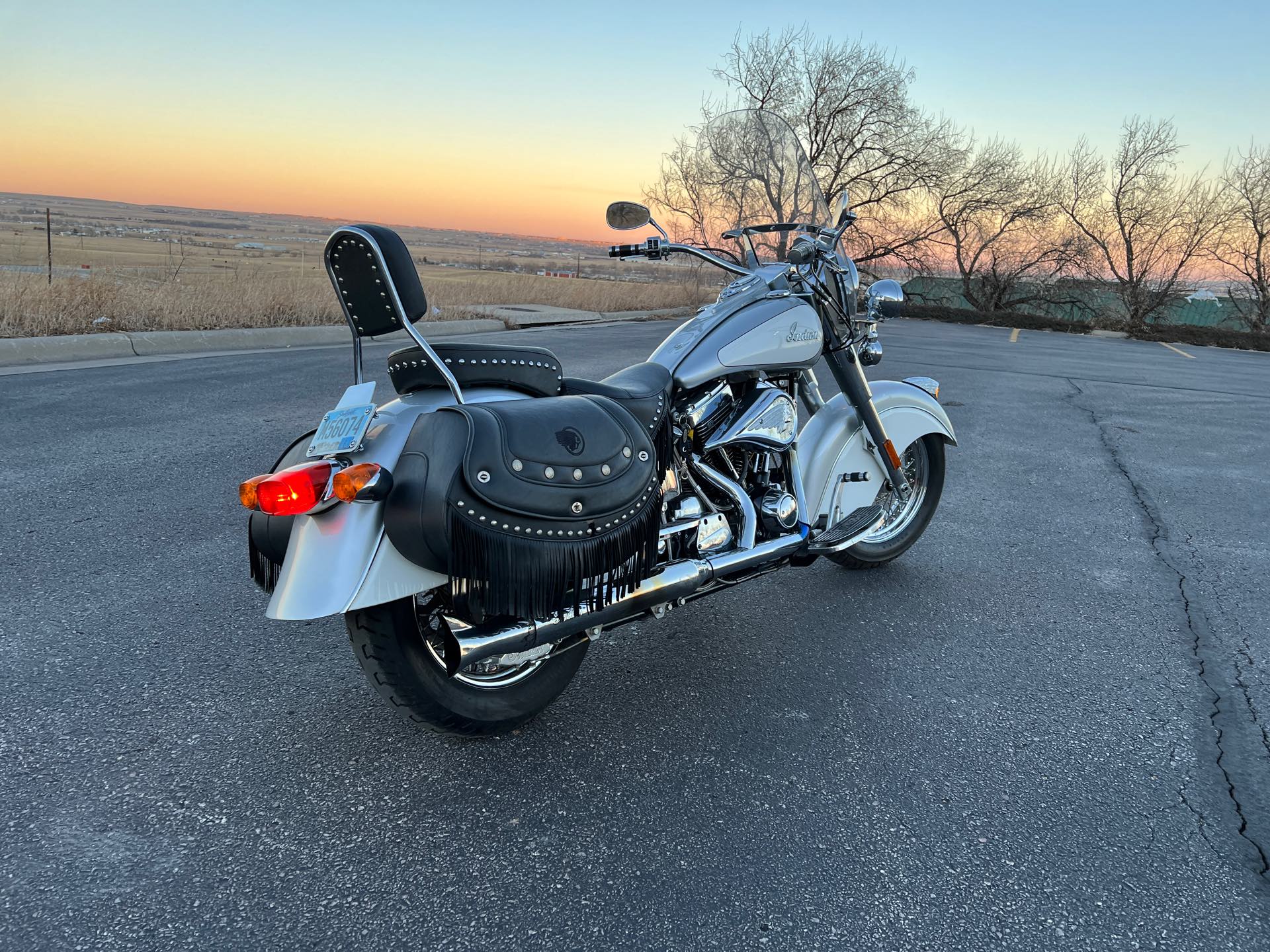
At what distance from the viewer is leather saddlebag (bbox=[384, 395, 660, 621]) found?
6.89 feet

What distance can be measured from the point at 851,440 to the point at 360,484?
2.25m

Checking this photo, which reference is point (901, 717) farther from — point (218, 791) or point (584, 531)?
point (218, 791)

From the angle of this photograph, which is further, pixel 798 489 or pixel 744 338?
pixel 798 489

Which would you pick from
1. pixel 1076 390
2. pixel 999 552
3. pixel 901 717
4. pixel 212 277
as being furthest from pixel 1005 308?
pixel 901 717

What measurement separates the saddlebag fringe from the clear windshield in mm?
2053

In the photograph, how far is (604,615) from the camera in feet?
8.51

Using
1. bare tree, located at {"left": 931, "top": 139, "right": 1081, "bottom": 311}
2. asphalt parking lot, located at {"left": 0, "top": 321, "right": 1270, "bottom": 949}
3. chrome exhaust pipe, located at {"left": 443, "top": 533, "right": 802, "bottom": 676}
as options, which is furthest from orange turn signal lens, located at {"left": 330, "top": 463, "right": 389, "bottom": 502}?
bare tree, located at {"left": 931, "top": 139, "right": 1081, "bottom": 311}

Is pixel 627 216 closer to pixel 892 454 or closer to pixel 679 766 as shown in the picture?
pixel 892 454

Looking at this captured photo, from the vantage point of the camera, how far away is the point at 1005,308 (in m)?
30.6

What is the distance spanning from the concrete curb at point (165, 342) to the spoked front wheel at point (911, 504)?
5452mm

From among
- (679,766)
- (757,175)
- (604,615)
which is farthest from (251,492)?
(757,175)

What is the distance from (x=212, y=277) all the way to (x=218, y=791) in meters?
13.7

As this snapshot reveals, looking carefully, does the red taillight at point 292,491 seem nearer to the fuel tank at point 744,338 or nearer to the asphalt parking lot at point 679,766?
the asphalt parking lot at point 679,766

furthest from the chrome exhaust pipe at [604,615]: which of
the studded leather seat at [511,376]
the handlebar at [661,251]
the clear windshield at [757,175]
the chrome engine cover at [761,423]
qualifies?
the clear windshield at [757,175]
